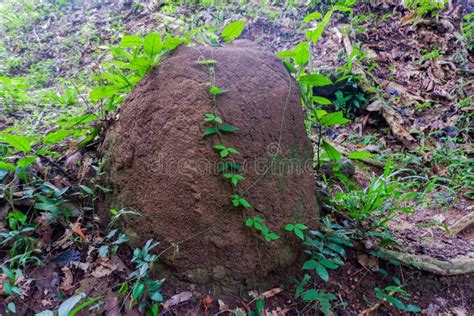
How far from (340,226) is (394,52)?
465cm

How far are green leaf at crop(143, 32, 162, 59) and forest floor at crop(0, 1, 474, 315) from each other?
43 cm

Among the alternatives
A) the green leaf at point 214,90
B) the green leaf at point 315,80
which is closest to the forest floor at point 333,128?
the green leaf at point 214,90

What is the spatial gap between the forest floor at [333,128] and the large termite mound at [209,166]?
169mm

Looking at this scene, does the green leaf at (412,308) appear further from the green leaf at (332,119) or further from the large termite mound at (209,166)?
the green leaf at (332,119)

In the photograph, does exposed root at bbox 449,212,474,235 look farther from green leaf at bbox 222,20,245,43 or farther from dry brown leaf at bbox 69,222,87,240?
dry brown leaf at bbox 69,222,87,240

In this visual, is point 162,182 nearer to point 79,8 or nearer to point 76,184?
point 76,184

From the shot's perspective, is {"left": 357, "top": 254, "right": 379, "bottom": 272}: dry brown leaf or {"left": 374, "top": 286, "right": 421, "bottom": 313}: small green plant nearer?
{"left": 374, "top": 286, "right": 421, "bottom": 313}: small green plant

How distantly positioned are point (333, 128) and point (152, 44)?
3.22 meters

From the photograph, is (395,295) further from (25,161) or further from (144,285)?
(25,161)

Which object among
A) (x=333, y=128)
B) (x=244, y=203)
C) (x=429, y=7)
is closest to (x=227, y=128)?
(x=244, y=203)

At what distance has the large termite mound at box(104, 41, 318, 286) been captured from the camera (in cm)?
148

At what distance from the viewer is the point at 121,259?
1512mm

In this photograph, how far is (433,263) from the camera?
1.81 metres

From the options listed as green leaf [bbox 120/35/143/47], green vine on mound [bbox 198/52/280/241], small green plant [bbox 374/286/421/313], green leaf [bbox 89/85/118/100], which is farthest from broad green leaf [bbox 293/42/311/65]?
small green plant [bbox 374/286/421/313]
